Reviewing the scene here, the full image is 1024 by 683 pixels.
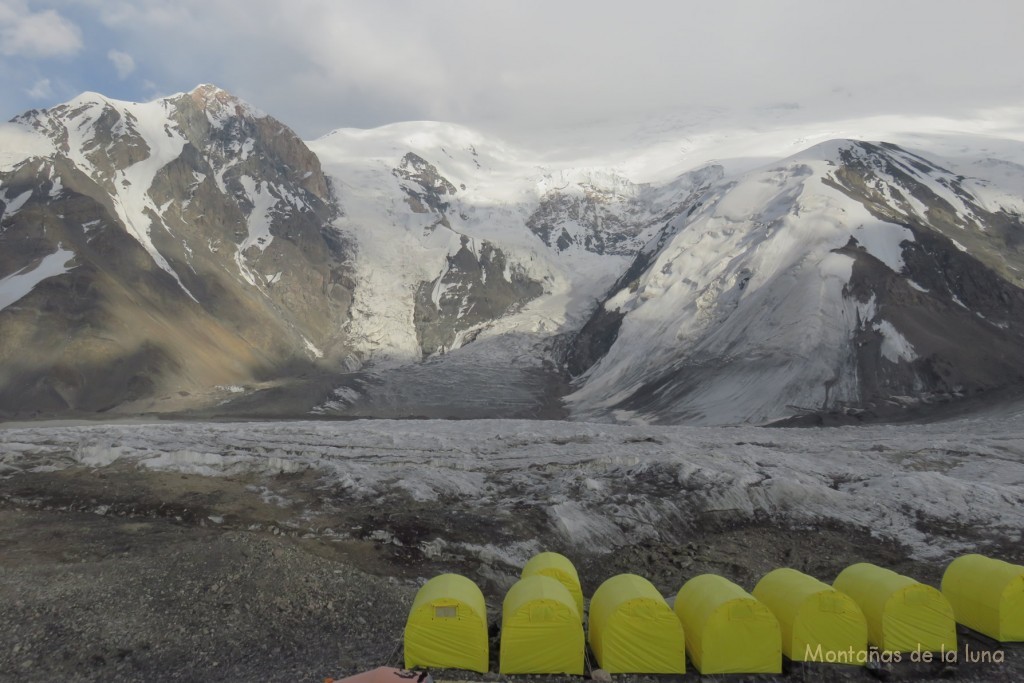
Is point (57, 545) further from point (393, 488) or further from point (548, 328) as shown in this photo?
point (548, 328)

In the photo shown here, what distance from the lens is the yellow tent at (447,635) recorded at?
16.3 m

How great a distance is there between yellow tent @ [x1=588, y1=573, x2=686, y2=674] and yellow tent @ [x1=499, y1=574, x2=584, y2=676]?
633mm

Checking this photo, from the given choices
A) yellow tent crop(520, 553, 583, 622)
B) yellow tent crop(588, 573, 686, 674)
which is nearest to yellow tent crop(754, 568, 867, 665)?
yellow tent crop(588, 573, 686, 674)

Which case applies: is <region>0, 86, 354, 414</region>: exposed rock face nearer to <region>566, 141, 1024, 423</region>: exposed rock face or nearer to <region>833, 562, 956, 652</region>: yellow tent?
<region>566, 141, 1024, 423</region>: exposed rock face

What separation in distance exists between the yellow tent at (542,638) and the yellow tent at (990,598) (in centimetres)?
989

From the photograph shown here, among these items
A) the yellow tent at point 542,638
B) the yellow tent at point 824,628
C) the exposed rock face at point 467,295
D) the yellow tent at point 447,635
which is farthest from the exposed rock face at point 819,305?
the yellow tent at point 447,635

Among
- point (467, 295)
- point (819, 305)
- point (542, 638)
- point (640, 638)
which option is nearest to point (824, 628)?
point (640, 638)

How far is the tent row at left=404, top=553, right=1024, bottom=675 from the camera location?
16406mm

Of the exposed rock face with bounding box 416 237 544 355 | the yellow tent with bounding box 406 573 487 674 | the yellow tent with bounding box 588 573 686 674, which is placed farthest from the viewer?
the exposed rock face with bounding box 416 237 544 355

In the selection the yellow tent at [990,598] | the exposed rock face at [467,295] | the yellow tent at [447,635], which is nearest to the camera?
the yellow tent at [447,635]

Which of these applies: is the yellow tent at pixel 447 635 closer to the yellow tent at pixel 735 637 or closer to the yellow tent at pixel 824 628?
the yellow tent at pixel 735 637

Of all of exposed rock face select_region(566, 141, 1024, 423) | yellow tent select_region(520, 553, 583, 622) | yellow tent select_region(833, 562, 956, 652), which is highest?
exposed rock face select_region(566, 141, 1024, 423)

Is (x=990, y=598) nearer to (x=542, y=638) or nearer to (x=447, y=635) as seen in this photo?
(x=542, y=638)

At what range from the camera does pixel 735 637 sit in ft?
53.9
